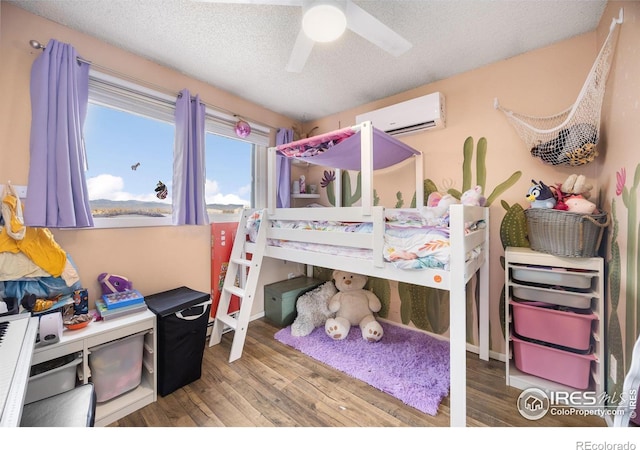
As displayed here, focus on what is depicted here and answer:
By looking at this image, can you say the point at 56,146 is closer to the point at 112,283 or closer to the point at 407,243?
the point at 112,283

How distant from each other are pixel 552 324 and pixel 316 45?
238 cm

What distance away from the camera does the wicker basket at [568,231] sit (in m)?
1.42

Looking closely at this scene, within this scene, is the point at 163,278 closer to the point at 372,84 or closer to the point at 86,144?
the point at 86,144

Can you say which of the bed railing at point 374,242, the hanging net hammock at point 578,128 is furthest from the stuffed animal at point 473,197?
the hanging net hammock at point 578,128

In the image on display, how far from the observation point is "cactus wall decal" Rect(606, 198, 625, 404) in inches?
52.1

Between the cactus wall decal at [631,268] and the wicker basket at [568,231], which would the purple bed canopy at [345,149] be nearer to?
the wicker basket at [568,231]

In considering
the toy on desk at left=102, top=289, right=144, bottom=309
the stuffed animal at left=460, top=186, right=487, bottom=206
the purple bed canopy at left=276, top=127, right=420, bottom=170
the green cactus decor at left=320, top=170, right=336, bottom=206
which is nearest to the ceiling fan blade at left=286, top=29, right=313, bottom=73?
the purple bed canopy at left=276, top=127, right=420, bottom=170

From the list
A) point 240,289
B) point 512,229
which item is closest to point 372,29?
point 512,229

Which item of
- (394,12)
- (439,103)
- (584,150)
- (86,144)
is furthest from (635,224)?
(86,144)

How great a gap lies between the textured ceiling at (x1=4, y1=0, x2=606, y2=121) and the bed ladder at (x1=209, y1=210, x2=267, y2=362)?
1207mm

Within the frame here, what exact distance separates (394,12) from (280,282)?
8.41 ft

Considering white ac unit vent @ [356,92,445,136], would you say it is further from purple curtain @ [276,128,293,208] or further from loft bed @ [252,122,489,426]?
purple curtain @ [276,128,293,208]

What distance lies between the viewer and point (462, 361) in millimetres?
1260

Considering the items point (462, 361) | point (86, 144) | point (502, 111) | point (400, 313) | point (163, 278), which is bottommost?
point (400, 313)
